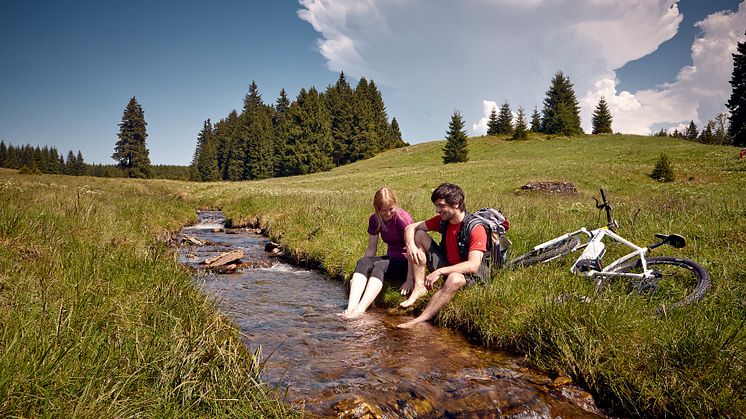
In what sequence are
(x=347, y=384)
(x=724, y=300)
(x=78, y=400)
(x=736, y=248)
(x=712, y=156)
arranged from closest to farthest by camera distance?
(x=78, y=400), (x=347, y=384), (x=724, y=300), (x=736, y=248), (x=712, y=156)

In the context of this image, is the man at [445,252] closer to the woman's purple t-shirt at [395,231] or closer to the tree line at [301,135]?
the woman's purple t-shirt at [395,231]

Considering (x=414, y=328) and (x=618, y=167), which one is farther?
(x=618, y=167)

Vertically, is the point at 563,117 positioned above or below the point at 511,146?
above

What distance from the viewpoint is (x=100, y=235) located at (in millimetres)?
7133

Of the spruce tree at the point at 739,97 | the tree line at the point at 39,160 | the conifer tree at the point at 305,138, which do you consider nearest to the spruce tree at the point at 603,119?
the spruce tree at the point at 739,97

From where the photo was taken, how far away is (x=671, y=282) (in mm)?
5547

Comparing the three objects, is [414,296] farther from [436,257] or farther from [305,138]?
[305,138]

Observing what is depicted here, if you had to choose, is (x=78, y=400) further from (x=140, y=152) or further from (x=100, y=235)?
(x=140, y=152)

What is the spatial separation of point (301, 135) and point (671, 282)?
67.1 metres

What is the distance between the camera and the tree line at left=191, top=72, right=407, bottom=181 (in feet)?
227

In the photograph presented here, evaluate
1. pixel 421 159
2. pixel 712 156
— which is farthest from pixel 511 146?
pixel 712 156

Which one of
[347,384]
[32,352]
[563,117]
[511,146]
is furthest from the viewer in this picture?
[563,117]

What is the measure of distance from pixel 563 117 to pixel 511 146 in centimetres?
1485

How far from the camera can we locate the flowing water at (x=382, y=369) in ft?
11.4
